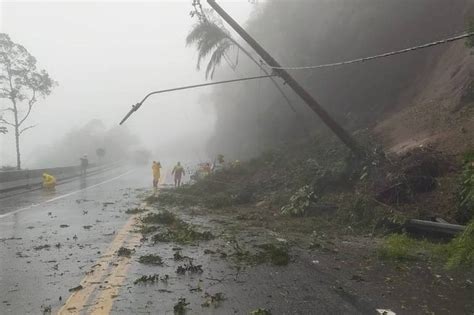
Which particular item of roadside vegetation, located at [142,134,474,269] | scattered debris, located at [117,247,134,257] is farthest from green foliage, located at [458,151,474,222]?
scattered debris, located at [117,247,134,257]

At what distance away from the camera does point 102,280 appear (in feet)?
18.6

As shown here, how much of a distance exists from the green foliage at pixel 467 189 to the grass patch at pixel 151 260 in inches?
183

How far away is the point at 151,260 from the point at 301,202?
5.82m

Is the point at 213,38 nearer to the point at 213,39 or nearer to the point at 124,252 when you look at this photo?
the point at 213,39

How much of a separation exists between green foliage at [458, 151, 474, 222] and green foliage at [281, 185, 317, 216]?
3901 millimetres

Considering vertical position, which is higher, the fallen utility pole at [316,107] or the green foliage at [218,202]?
the fallen utility pole at [316,107]

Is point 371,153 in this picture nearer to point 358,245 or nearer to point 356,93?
point 358,245

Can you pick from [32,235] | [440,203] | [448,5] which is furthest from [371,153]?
[448,5]

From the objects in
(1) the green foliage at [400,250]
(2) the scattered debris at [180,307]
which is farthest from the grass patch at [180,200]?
(2) the scattered debris at [180,307]

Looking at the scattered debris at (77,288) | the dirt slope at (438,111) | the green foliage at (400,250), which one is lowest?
the green foliage at (400,250)

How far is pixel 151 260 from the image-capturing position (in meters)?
6.69

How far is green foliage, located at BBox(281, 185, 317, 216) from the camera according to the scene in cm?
1142

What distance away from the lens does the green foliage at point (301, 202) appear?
1142 cm

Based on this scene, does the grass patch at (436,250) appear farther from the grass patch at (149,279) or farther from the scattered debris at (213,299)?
the grass patch at (149,279)
